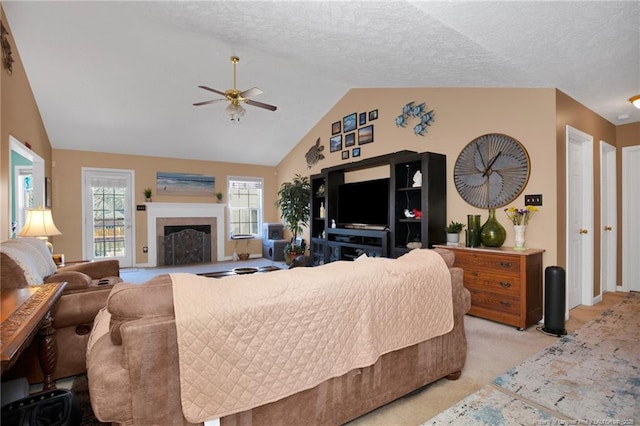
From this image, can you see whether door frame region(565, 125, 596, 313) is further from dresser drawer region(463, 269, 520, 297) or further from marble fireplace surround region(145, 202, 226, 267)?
marble fireplace surround region(145, 202, 226, 267)

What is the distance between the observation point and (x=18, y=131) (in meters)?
3.66

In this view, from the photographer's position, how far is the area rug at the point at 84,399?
5.62 ft

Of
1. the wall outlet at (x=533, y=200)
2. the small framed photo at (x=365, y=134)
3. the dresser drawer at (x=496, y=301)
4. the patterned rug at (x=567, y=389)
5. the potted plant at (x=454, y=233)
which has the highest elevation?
the small framed photo at (x=365, y=134)

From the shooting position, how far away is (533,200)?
3.26 meters

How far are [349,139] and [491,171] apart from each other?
2641 mm

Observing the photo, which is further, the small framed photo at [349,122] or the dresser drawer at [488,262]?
the small framed photo at [349,122]

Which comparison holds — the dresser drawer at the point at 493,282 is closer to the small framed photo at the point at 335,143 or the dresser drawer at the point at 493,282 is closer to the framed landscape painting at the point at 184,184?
the small framed photo at the point at 335,143

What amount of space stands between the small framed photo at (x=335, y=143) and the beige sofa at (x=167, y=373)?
4.38 metres

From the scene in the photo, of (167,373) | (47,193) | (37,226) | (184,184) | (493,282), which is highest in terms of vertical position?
(184,184)

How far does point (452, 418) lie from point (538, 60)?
2.86m

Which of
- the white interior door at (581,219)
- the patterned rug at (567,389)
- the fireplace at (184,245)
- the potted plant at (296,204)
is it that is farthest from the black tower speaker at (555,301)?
the fireplace at (184,245)

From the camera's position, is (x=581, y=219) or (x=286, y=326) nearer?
(x=286, y=326)

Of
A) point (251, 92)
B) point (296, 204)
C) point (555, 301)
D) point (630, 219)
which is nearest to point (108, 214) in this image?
point (296, 204)

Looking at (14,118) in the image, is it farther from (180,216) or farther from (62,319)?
(180,216)
